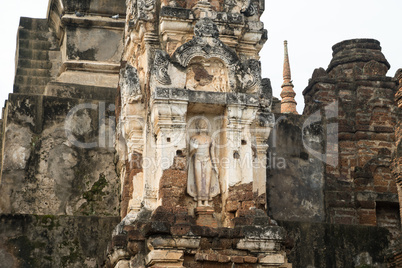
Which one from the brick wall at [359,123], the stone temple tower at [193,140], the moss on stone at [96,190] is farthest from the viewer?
the brick wall at [359,123]

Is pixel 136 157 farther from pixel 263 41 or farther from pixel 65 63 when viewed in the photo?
pixel 65 63

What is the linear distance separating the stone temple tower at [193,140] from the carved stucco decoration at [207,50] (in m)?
0.01

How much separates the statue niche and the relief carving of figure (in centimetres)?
61

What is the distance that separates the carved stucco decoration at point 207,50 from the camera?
11.0 meters

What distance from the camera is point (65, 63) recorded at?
1448 cm

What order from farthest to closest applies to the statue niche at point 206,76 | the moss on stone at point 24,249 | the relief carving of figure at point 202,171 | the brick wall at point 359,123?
the brick wall at point 359,123 → the moss on stone at point 24,249 → the statue niche at point 206,76 → the relief carving of figure at point 202,171

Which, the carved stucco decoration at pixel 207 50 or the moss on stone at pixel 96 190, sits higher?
the carved stucco decoration at pixel 207 50

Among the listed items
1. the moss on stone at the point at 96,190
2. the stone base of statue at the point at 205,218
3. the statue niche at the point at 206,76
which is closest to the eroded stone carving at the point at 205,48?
the statue niche at the point at 206,76

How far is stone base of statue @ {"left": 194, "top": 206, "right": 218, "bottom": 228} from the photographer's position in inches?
418

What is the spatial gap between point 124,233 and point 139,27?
274cm

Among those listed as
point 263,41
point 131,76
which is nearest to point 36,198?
point 131,76

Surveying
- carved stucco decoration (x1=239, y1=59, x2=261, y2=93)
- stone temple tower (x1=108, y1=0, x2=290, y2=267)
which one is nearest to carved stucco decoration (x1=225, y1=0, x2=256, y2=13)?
stone temple tower (x1=108, y1=0, x2=290, y2=267)

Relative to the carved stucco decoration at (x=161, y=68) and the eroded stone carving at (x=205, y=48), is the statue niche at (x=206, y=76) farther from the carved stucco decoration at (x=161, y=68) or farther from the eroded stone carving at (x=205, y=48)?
the carved stucco decoration at (x=161, y=68)

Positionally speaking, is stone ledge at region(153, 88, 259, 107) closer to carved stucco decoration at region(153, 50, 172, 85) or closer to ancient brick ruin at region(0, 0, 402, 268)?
ancient brick ruin at region(0, 0, 402, 268)
